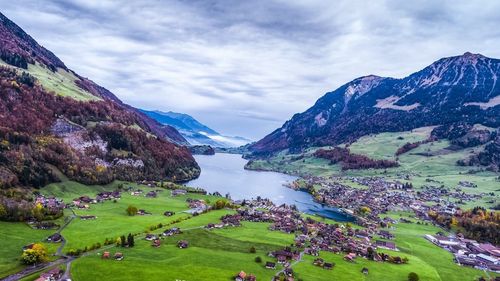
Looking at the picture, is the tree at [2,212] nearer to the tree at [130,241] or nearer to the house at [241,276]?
Result: the tree at [130,241]

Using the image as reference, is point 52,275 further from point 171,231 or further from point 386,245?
point 386,245

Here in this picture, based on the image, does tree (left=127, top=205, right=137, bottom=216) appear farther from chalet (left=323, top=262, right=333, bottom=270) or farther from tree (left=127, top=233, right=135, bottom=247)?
chalet (left=323, top=262, right=333, bottom=270)

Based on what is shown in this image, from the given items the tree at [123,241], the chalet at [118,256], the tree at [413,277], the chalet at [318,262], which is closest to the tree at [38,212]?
the tree at [123,241]

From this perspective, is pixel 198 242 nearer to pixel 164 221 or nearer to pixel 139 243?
pixel 139 243

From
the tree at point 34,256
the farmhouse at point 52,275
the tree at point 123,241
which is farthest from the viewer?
the tree at point 123,241

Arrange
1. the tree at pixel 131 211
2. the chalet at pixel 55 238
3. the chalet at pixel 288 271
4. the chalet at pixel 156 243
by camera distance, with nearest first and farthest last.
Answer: the chalet at pixel 288 271 → the chalet at pixel 55 238 → the chalet at pixel 156 243 → the tree at pixel 131 211

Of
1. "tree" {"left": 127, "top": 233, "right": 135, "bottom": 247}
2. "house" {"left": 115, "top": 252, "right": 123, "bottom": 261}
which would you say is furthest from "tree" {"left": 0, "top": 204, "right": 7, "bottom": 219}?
"house" {"left": 115, "top": 252, "right": 123, "bottom": 261}

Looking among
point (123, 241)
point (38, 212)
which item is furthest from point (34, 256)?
point (38, 212)
